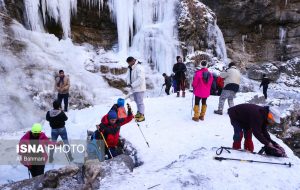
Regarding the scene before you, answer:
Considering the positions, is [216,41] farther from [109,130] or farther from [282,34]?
[109,130]

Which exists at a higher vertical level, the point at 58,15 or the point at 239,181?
the point at 58,15

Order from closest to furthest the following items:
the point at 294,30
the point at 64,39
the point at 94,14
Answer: the point at 64,39
the point at 94,14
the point at 294,30

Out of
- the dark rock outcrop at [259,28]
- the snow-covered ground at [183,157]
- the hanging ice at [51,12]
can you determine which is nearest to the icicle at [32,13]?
the hanging ice at [51,12]

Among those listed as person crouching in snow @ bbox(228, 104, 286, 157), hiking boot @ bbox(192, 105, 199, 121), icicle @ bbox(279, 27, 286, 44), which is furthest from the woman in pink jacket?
icicle @ bbox(279, 27, 286, 44)

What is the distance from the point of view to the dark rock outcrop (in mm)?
25172

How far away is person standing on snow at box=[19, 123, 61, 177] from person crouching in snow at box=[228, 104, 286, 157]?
3.26 m

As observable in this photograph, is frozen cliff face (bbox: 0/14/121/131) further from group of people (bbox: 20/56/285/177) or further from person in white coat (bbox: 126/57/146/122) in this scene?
group of people (bbox: 20/56/285/177)

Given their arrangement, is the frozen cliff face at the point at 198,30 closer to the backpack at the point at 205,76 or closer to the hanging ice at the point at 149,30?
the hanging ice at the point at 149,30

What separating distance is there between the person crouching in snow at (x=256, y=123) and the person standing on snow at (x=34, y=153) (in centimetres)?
326

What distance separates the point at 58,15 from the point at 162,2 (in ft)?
20.3

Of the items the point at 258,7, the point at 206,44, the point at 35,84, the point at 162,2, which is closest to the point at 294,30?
the point at 258,7

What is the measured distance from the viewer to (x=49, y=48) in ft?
58.0

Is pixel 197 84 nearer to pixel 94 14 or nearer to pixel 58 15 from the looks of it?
pixel 58 15

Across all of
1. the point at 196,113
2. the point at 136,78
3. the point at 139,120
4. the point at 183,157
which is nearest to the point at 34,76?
the point at 139,120
